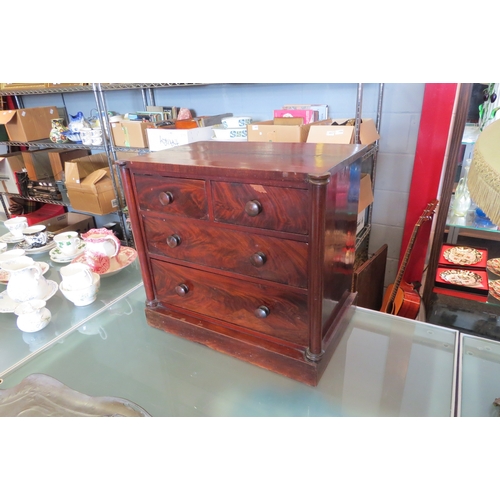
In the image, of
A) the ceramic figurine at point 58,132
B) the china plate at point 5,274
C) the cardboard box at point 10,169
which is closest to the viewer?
the china plate at point 5,274

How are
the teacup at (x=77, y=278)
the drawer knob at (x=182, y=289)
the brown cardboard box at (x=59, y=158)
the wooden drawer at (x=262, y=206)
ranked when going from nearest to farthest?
the wooden drawer at (x=262, y=206), the drawer knob at (x=182, y=289), the teacup at (x=77, y=278), the brown cardboard box at (x=59, y=158)

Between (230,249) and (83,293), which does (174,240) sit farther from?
(83,293)

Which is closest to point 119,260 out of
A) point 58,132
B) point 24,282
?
point 24,282

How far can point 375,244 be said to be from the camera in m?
1.88

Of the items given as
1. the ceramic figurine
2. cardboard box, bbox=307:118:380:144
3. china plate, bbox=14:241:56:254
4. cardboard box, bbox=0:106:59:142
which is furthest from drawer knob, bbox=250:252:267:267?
cardboard box, bbox=0:106:59:142

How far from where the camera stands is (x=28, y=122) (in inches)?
99.3

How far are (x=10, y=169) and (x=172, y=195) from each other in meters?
2.73

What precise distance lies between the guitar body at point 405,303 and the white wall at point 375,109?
229mm

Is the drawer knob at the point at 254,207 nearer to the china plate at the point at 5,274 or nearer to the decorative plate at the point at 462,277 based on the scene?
the china plate at the point at 5,274

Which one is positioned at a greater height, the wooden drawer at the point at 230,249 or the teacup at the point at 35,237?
Result: the wooden drawer at the point at 230,249

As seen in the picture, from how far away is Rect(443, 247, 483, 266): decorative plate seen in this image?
1.53 m

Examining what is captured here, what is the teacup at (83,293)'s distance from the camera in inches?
38.7

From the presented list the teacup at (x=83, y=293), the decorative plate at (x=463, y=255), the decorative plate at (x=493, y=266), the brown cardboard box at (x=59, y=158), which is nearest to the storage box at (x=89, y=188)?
the brown cardboard box at (x=59, y=158)
